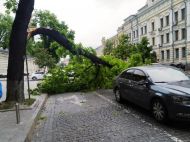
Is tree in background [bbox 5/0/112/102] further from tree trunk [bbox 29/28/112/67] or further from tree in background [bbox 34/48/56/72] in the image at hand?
tree in background [bbox 34/48/56/72]

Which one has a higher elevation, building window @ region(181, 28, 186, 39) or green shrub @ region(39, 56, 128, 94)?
building window @ region(181, 28, 186, 39)

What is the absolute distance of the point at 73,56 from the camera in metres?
18.8

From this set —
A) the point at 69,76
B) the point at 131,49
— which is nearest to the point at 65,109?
the point at 69,76

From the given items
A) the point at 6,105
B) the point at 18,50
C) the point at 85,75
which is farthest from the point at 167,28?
the point at 6,105

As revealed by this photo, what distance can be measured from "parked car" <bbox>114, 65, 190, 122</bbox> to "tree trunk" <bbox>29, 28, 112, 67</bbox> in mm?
5600

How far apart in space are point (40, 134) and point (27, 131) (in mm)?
436

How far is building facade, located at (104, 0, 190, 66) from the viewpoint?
4603cm

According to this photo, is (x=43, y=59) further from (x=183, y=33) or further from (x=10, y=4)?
(x=10, y=4)

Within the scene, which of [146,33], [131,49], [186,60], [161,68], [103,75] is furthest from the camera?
[146,33]

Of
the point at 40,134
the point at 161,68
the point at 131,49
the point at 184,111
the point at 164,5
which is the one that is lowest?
the point at 40,134

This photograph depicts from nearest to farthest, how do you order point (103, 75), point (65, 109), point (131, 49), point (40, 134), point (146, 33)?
point (40, 134) < point (65, 109) < point (103, 75) < point (131, 49) < point (146, 33)

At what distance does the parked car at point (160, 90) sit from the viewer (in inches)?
279

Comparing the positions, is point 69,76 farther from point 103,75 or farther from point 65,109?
point 65,109

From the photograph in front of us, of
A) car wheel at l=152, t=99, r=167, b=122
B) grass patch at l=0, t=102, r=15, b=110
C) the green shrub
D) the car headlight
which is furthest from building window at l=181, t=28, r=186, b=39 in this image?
the car headlight
